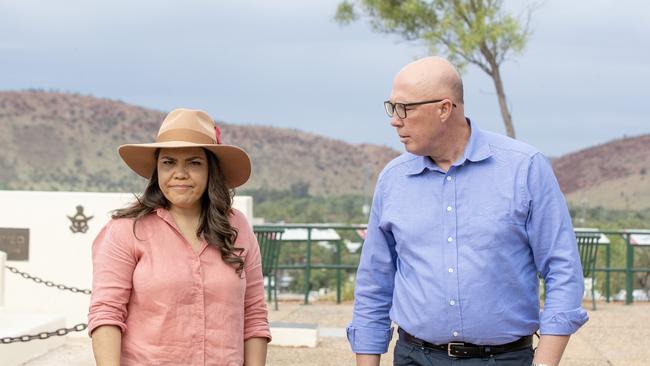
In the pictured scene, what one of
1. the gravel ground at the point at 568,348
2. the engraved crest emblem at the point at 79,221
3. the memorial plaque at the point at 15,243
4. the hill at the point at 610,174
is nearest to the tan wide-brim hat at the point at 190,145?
the gravel ground at the point at 568,348

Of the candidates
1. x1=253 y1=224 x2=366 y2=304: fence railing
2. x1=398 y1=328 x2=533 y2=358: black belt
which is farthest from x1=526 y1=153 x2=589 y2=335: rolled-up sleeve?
x1=253 y1=224 x2=366 y2=304: fence railing

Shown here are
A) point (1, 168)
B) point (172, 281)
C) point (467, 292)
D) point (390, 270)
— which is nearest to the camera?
point (172, 281)

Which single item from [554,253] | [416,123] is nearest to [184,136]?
[416,123]

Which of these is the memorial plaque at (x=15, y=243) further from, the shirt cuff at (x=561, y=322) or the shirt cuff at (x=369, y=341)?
the shirt cuff at (x=561, y=322)

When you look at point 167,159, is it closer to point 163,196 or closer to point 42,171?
point 163,196

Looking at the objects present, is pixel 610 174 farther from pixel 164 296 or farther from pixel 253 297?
pixel 164 296

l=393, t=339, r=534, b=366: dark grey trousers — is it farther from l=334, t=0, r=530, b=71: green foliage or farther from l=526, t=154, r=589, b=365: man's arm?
l=334, t=0, r=530, b=71: green foliage

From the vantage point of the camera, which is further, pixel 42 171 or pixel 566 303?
pixel 42 171

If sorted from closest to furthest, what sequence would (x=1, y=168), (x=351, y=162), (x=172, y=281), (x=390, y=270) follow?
(x=172, y=281), (x=390, y=270), (x=1, y=168), (x=351, y=162)

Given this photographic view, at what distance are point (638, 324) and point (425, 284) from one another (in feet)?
32.7

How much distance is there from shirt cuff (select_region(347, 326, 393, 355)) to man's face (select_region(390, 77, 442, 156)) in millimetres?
703

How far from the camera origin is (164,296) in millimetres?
3836

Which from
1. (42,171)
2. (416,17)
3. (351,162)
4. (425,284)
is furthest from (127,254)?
(351,162)

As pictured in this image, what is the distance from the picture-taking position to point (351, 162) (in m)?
85.6
